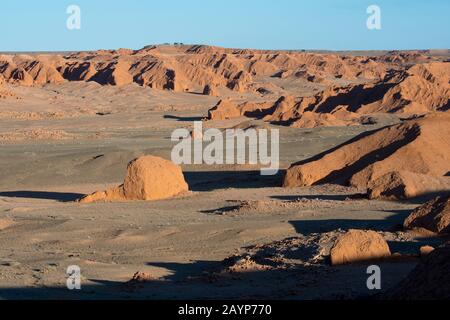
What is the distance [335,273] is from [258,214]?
5.52 metres

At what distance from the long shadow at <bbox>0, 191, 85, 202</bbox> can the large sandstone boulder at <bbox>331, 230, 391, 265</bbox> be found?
10371 millimetres

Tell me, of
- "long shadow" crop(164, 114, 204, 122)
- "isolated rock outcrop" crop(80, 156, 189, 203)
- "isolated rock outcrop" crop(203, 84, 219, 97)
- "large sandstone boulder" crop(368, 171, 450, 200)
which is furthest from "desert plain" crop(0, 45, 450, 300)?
"isolated rock outcrop" crop(203, 84, 219, 97)

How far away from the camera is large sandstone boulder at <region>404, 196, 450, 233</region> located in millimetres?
11516

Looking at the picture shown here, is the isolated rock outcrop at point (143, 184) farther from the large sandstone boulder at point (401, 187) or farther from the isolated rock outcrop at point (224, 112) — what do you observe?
the isolated rock outcrop at point (224, 112)

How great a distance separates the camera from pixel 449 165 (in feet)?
61.0

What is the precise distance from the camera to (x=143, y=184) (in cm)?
1770

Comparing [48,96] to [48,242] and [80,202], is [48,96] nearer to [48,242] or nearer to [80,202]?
[80,202]

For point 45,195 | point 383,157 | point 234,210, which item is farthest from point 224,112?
point 234,210

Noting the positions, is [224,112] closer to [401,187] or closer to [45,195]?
[45,195]

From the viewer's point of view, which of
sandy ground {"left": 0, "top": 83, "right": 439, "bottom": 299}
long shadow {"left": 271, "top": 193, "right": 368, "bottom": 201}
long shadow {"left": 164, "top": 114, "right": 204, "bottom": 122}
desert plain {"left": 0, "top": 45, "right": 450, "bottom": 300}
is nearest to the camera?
sandy ground {"left": 0, "top": 83, "right": 439, "bottom": 299}

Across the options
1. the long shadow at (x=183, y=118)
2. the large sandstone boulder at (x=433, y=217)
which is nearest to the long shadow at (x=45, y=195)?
the large sandstone boulder at (x=433, y=217)

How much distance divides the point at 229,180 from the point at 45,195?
15.7ft

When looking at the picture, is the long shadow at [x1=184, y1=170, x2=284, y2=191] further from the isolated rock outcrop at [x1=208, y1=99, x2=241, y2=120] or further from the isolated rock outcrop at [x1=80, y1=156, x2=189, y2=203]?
the isolated rock outcrop at [x1=208, y1=99, x2=241, y2=120]
